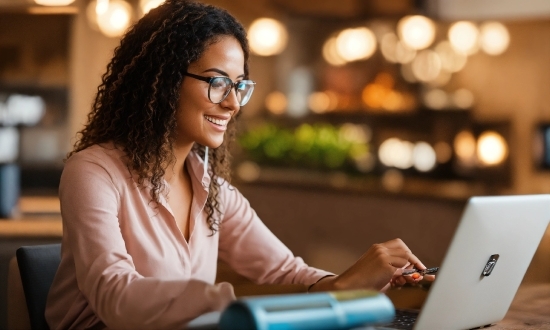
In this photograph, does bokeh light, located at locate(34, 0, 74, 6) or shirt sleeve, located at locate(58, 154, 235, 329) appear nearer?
shirt sleeve, located at locate(58, 154, 235, 329)

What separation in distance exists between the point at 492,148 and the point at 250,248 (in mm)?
6117

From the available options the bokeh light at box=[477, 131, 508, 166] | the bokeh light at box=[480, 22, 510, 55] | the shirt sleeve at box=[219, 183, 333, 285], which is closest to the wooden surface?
the shirt sleeve at box=[219, 183, 333, 285]

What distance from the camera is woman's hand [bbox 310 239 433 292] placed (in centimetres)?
157

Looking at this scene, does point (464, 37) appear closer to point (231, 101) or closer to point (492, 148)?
point (492, 148)

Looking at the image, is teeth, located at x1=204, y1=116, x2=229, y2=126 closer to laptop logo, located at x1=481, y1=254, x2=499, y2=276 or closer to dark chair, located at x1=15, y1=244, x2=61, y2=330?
dark chair, located at x1=15, y1=244, x2=61, y2=330

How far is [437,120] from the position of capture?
8.01 metres

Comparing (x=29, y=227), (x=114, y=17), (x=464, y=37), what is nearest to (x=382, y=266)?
(x=29, y=227)

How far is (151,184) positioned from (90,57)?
6015 mm

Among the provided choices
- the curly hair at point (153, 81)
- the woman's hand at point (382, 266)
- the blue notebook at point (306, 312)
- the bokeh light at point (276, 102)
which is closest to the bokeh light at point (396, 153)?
the bokeh light at point (276, 102)

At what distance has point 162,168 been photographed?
5.73 ft

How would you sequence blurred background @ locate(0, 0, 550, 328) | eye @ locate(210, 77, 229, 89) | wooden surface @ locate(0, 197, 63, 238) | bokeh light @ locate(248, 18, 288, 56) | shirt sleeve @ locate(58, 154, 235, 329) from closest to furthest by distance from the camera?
shirt sleeve @ locate(58, 154, 235, 329) → eye @ locate(210, 77, 229, 89) → wooden surface @ locate(0, 197, 63, 238) → blurred background @ locate(0, 0, 550, 328) → bokeh light @ locate(248, 18, 288, 56)

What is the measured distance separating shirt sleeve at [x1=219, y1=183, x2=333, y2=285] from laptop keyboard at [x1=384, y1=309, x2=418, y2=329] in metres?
0.40

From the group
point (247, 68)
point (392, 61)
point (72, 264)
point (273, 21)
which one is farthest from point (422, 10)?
point (72, 264)

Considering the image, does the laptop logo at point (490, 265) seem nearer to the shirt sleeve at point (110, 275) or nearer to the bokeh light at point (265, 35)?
the shirt sleeve at point (110, 275)
